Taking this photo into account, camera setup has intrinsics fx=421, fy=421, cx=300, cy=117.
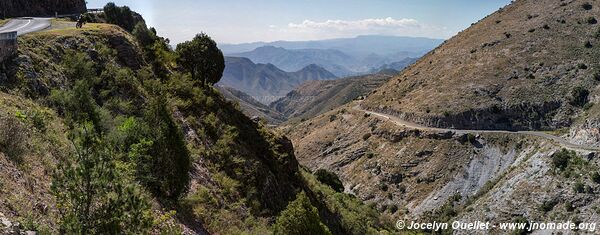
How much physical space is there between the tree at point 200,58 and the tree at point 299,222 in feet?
80.0

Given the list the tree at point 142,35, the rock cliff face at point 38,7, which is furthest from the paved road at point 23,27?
the rock cliff face at point 38,7

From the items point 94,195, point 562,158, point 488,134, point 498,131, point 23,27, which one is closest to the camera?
point 94,195

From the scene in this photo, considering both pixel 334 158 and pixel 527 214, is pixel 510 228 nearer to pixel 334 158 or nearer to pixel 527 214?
pixel 527 214

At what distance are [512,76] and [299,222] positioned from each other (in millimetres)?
80303

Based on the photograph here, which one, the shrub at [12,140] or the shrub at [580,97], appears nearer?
the shrub at [12,140]

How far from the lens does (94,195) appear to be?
342 inches

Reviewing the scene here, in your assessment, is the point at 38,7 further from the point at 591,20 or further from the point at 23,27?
the point at 591,20

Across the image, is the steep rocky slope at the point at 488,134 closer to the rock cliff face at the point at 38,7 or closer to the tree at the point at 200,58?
the tree at the point at 200,58

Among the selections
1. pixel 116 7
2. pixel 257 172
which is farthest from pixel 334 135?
pixel 257 172

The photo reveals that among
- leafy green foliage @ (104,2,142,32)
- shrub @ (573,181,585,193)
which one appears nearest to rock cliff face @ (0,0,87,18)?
leafy green foliage @ (104,2,142,32)

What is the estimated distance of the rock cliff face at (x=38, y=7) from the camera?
46.9 meters

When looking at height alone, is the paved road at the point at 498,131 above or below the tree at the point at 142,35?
below

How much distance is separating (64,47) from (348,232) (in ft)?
76.4

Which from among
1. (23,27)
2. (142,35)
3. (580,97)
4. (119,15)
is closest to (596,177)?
(580,97)
